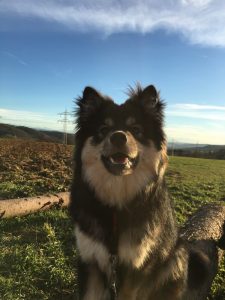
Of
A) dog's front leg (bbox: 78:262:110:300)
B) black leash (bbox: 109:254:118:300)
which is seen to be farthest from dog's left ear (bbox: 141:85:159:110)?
dog's front leg (bbox: 78:262:110:300)

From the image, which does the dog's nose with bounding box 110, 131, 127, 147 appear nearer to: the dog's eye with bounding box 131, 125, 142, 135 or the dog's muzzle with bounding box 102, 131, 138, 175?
the dog's muzzle with bounding box 102, 131, 138, 175

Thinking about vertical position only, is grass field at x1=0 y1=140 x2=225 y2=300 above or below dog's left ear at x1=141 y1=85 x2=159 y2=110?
below

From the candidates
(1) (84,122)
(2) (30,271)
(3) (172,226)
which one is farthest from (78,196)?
(2) (30,271)

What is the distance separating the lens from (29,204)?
25.1ft

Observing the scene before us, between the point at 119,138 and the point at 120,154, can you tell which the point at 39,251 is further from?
the point at 119,138

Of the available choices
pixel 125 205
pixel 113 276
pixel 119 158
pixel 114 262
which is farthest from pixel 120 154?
pixel 113 276

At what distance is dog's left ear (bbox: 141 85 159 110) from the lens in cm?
439

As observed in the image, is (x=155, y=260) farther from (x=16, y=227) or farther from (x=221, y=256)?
(x=16, y=227)

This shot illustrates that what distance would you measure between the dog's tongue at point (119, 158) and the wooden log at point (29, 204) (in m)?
3.83

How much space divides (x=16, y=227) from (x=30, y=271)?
6.32 feet

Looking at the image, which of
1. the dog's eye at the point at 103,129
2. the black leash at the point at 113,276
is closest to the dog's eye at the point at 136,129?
the dog's eye at the point at 103,129

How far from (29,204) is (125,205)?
13.4 feet

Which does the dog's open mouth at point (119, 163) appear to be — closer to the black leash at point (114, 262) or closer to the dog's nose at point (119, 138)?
the dog's nose at point (119, 138)

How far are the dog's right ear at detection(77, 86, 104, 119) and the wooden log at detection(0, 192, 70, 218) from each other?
11.9ft
